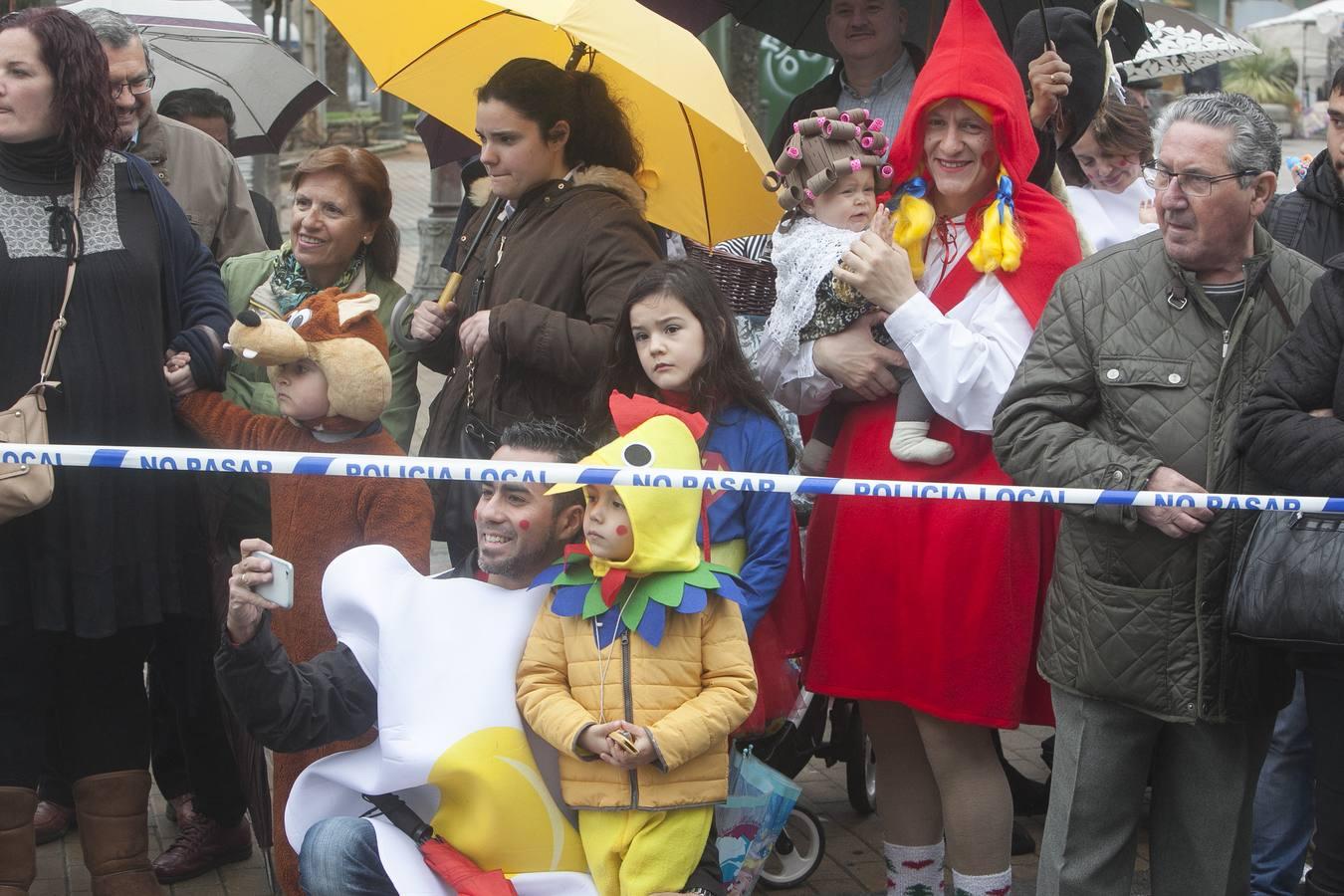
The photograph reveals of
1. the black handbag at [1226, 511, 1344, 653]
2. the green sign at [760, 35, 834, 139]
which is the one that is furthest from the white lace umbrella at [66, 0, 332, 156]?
the green sign at [760, 35, 834, 139]

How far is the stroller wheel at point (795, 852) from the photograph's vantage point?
15.0 ft

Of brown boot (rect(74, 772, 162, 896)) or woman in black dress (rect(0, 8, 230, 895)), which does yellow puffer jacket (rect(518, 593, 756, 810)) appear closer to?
woman in black dress (rect(0, 8, 230, 895))

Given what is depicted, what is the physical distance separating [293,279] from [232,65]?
108 inches

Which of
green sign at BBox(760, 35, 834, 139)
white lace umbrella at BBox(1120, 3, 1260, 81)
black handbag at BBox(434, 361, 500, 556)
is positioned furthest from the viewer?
green sign at BBox(760, 35, 834, 139)

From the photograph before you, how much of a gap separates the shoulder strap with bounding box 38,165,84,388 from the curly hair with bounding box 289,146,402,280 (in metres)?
0.82

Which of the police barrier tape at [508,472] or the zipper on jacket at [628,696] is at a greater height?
the police barrier tape at [508,472]

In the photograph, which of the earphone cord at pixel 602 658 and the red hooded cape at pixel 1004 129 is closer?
the earphone cord at pixel 602 658

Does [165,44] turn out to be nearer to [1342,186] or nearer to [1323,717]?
[1342,186]

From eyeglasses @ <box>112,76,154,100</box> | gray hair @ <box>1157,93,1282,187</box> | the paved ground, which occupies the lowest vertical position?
the paved ground

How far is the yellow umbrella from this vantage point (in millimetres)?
4605

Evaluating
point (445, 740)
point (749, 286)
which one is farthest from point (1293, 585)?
point (749, 286)

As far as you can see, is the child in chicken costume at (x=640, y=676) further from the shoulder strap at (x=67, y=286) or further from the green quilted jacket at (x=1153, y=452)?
the shoulder strap at (x=67, y=286)

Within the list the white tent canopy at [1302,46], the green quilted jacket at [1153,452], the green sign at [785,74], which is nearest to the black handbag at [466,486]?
the green quilted jacket at [1153,452]

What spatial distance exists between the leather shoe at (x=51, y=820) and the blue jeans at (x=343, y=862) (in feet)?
5.90
